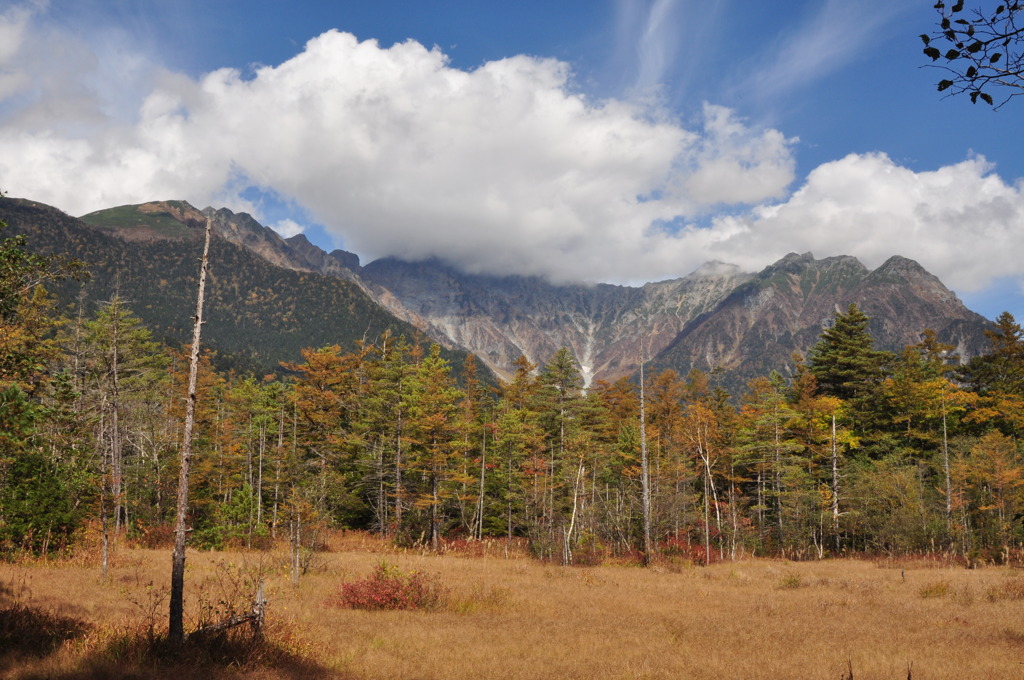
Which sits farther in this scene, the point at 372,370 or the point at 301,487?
the point at 372,370

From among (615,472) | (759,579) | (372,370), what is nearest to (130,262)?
(372,370)

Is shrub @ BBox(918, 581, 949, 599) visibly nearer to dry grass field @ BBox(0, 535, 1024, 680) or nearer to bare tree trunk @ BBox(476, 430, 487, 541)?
dry grass field @ BBox(0, 535, 1024, 680)

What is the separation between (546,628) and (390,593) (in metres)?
5.07

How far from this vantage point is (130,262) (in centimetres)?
19938

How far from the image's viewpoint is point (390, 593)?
16203mm

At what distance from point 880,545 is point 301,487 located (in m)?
33.8

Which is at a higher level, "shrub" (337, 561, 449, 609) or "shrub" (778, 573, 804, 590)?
"shrub" (337, 561, 449, 609)

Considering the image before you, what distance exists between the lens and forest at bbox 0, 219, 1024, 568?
29.5m

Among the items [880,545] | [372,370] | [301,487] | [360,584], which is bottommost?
[880,545]

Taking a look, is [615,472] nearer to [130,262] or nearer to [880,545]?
[880,545]

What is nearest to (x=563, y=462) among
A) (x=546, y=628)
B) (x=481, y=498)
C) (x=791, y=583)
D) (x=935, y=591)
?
(x=481, y=498)

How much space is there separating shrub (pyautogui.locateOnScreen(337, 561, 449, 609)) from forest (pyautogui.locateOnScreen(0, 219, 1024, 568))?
5.99m

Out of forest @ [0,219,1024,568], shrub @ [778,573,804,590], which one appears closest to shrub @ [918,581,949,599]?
shrub @ [778,573,804,590]

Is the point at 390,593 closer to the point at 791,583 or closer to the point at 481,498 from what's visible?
the point at 791,583
